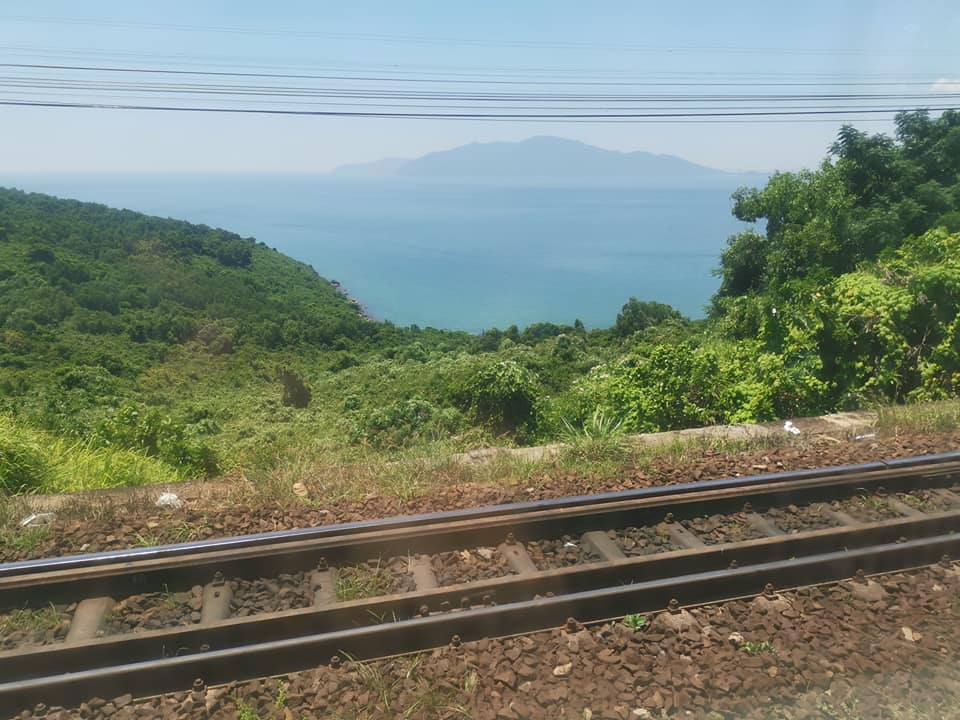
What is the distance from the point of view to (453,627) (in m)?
3.90

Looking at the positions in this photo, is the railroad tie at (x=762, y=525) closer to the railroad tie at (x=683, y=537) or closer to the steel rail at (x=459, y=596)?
the steel rail at (x=459, y=596)

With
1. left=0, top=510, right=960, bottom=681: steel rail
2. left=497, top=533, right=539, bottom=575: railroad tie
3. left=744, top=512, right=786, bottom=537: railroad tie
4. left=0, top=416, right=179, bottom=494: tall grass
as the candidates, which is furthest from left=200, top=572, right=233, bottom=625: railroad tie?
left=744, top=512, right=786, bottom=537: railroad tie

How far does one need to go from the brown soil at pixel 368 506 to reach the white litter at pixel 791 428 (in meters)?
0.56

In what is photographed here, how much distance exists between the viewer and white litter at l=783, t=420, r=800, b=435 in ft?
23.4

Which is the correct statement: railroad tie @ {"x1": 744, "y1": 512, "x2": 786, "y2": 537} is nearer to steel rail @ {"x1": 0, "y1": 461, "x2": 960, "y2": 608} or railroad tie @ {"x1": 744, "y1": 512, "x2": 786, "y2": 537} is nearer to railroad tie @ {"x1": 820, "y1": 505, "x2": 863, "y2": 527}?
steel rail @ {"x1": 0, "y1": 461, "x2": 960, "y2": 608}

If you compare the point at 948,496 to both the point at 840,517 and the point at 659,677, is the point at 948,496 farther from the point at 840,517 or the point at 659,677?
the point at 659,677

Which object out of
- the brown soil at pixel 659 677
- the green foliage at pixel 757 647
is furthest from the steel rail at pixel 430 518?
the green foliage at pixel 757 647

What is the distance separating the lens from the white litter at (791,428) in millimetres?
7118

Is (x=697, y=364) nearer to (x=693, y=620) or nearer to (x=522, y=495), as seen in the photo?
(x=522, y=495)

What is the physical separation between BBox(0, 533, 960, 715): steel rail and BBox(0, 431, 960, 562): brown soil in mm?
1287

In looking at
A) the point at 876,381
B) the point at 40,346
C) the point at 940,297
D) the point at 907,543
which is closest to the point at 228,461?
the point at 907,543

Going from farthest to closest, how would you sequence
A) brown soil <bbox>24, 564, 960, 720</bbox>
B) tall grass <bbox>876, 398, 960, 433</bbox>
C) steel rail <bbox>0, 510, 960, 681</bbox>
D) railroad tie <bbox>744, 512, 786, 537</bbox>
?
tall grass <bbox>876, 398, 960, 433</bbox>, railroad tie <bbox>744, 512, 786, 537</bbox>, steel rail <bbox>0, 510, 960, 681</bbox>, brown soil <bbox>24, 564, 960, 720</bbox>

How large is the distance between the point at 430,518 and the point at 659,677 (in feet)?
5.96

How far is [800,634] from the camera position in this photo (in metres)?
3.97
